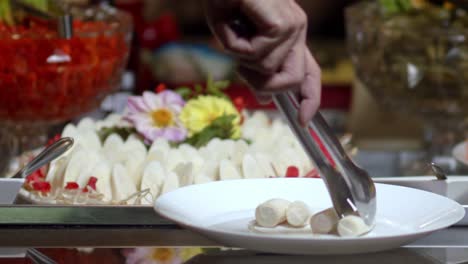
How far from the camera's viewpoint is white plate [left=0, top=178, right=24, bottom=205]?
83 centimetres

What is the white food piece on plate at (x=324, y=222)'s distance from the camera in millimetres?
682

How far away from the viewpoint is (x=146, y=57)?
2844 millimetres

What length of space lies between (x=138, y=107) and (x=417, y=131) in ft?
5.98

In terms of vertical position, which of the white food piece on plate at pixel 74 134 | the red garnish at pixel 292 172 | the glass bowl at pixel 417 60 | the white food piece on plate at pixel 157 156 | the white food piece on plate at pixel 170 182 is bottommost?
the glass bowl at pixel 417 60

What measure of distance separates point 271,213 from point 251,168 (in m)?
0.37

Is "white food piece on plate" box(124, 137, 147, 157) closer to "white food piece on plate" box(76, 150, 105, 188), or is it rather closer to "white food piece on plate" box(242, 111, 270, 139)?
"white food piece on plate" box(76, 150, 105, 188)

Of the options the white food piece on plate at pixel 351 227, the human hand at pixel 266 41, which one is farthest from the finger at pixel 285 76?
the white food piece on plate at pixel 351 227

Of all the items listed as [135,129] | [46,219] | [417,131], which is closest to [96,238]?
[46,219]

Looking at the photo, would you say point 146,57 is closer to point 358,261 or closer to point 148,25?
point 148,25

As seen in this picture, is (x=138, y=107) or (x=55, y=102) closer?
(x=138, y=107)

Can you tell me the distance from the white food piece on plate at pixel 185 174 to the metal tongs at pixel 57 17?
1.38 feet

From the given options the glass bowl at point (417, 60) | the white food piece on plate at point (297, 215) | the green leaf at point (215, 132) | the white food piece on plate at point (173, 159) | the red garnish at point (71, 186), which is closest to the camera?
the white food piece on plate at point (297, 215)

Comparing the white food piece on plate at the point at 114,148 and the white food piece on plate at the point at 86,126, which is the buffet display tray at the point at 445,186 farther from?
the white food piece on plate at the point at 86,126

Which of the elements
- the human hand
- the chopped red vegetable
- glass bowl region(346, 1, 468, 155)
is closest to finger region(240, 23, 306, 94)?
the human hand
